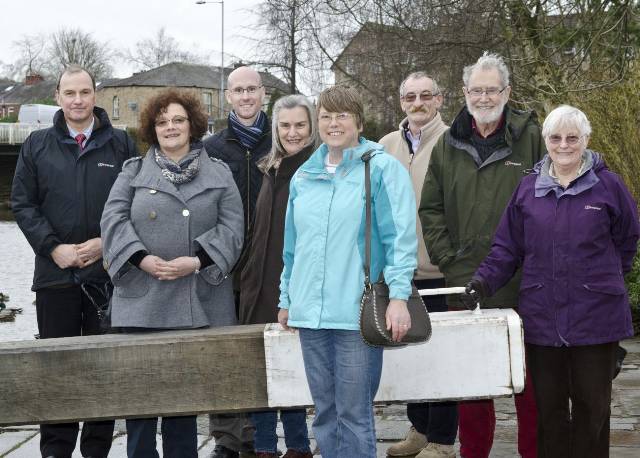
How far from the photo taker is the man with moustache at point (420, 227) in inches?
199

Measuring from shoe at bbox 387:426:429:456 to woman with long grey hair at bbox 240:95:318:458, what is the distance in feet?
3.52

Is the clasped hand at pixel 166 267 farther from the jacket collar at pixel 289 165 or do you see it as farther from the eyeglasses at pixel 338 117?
the eyeglasses at pixel 338 117

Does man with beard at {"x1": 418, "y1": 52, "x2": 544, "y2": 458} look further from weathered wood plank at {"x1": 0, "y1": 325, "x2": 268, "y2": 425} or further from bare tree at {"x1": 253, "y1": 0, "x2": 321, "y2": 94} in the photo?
bare tree at {"x1": 253, "y1": 0, "x2": 321, "y2": 94}

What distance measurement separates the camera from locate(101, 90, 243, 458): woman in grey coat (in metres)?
4.46

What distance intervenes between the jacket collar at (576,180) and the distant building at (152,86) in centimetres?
8055

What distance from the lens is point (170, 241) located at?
14.8ft

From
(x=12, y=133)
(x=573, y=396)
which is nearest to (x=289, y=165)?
(x=573, y=396)

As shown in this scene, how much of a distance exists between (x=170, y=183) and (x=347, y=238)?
3.88 ft

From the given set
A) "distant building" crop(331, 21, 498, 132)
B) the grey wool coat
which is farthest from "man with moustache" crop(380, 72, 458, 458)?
"distant building" crop(331, 21, 498, 132)

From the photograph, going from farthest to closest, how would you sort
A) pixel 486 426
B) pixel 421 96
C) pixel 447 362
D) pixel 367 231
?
pixel 421 96, pixel 486 426, pixel 447 362, pixel 367 231

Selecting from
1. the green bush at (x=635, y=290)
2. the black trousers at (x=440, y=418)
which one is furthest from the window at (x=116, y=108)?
the black trousers at (x=440, y=418)

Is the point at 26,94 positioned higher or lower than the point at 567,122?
higher

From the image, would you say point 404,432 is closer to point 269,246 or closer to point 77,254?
point 269,246

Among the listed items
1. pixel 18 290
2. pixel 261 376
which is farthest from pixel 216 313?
pixel 18 290
